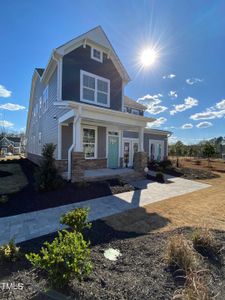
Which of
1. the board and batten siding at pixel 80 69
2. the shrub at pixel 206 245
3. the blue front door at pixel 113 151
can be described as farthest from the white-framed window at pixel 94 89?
the shrub at pixel 206 245

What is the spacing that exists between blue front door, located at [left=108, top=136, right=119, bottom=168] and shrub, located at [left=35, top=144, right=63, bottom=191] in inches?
229

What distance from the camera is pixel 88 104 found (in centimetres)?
1062

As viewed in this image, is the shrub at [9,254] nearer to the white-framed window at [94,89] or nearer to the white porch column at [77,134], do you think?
the white porch column at [77,134]

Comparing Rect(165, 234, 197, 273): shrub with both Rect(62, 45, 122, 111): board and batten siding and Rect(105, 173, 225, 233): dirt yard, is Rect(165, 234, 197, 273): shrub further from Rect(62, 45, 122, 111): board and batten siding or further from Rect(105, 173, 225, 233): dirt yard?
Rect(62, 45, 122, 111): board and batten siding

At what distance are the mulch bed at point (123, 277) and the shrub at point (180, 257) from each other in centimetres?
14

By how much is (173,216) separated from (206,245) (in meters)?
2.18

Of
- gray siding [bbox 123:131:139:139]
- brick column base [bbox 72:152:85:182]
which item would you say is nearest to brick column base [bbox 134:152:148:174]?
brick column base [bbox 72:152:85:182]

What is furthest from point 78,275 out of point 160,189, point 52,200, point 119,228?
point 160,189

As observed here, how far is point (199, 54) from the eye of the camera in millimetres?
12016

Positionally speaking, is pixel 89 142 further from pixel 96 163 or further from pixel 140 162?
pixel 140 162

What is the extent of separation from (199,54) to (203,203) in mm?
10139

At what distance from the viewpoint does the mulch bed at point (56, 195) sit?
19.5ft

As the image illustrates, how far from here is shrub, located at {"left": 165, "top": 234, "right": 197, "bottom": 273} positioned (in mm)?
2764

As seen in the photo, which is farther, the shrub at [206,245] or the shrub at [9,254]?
the shrub at [206,245]
